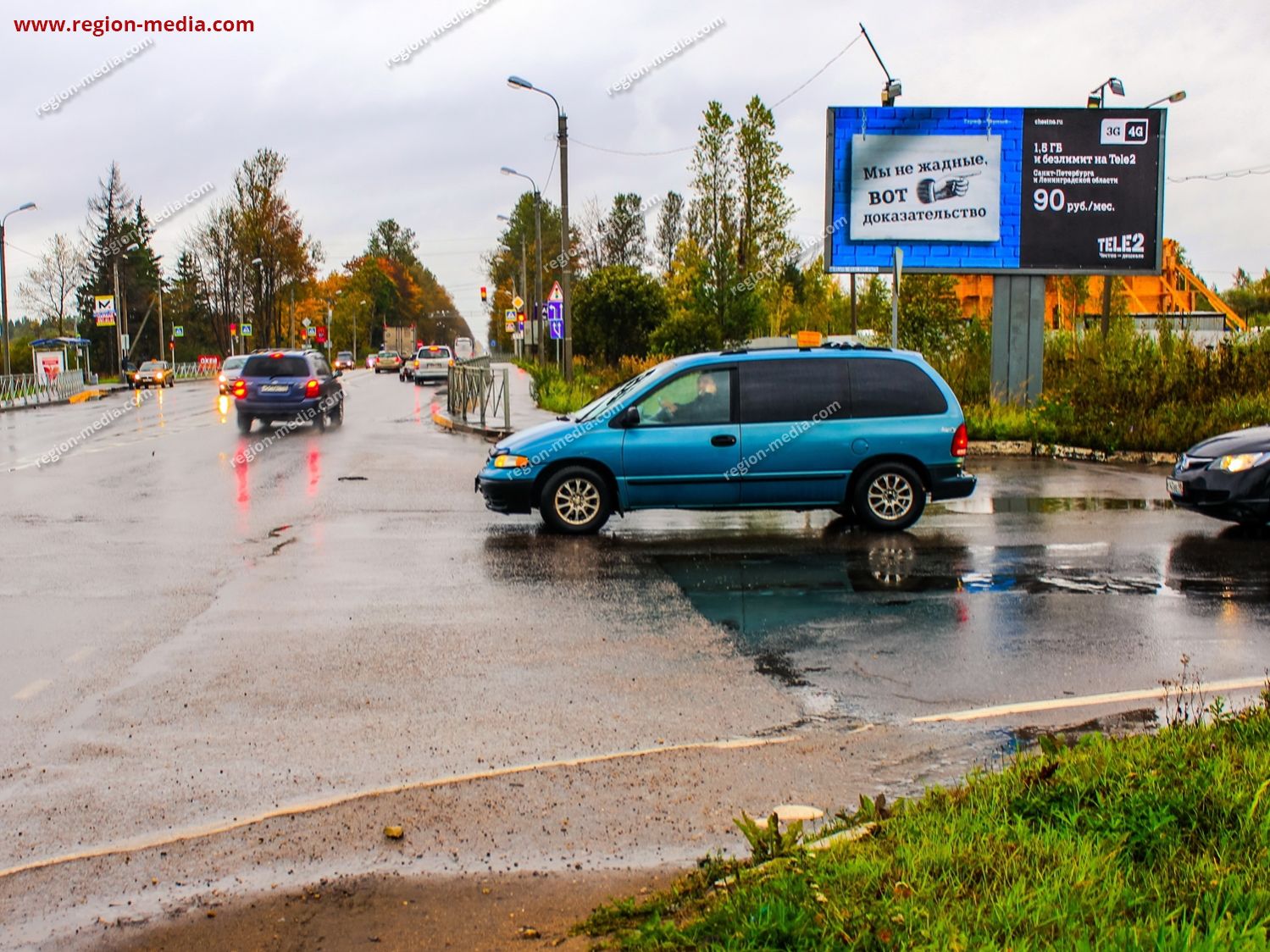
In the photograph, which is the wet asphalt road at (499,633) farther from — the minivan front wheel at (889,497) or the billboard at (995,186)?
the billboard at (995,186)

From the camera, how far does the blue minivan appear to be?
1187 cm

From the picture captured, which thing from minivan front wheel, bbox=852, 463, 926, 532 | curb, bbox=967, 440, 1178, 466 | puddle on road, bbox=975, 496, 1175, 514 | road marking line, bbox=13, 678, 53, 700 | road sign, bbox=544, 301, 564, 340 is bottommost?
puddle on road, bbox=975, 496, 1175, 514

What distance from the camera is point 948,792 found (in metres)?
4.57

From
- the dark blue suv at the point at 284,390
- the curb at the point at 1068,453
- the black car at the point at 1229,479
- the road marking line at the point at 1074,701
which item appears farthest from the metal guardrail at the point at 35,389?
the road marking line at the point at 1074,701

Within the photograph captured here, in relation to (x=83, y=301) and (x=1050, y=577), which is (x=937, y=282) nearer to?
(x=1050, y=577)

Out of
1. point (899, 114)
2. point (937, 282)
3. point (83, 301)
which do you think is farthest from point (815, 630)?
point (83, 301)

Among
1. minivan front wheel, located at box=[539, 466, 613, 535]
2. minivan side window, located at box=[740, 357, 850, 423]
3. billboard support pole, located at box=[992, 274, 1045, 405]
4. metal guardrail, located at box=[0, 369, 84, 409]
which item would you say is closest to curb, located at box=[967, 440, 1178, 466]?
billboard support pole, located at box=[992, 274, 1045, 405]

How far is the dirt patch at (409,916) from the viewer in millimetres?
3664

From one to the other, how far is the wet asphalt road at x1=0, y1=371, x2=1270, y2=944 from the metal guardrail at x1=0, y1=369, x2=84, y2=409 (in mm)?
32936

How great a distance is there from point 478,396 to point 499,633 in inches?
855

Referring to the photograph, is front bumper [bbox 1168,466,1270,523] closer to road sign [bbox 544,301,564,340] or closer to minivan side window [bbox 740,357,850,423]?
minivan side window [bbox 740,357,850,423]

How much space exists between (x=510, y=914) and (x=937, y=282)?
35.7 metres

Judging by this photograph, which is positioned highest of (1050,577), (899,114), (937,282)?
(899,114)

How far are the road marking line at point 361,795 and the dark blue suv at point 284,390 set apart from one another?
22784 mm
